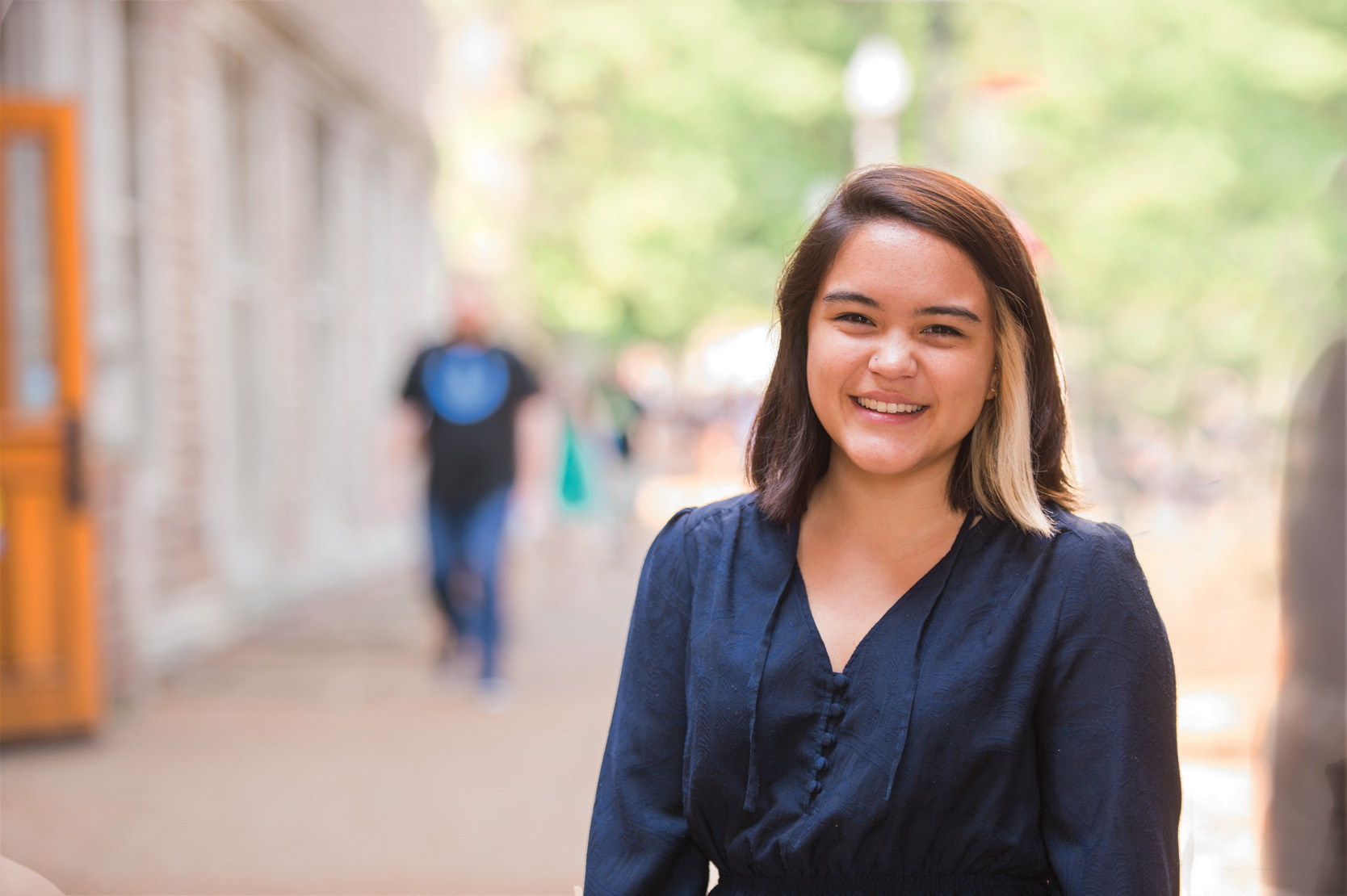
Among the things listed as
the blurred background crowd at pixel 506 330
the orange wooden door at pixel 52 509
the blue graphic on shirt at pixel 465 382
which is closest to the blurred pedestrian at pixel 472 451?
the blue graphic on shirt at pixel 465 382

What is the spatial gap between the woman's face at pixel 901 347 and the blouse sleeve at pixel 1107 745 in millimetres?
272

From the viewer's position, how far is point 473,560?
728 cm

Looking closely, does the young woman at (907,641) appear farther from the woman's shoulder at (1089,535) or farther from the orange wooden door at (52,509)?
the orange wooden door at (52,509)

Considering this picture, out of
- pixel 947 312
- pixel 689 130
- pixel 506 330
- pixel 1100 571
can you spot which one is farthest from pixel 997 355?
pixel 506 330

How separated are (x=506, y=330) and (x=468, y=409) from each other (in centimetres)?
1586

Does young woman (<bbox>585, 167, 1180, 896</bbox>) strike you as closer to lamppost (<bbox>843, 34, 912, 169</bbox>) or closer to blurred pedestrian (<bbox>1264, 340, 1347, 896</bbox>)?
blurred pedestrian (<bbox>1264, 340, 1347, 896</bbox>)

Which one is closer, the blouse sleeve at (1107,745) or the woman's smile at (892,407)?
the blouse sleeve at (1107,745)

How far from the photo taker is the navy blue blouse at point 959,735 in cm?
174

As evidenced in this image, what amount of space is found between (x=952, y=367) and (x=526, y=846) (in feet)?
11.1

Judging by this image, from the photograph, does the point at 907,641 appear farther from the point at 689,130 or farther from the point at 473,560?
the point at 689,130

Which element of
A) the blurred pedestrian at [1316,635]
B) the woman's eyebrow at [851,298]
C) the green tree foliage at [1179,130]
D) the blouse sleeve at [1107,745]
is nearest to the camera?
the blouse sleeve at [1107,745]

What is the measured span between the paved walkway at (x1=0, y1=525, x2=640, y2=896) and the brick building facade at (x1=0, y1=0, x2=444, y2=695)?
689mm

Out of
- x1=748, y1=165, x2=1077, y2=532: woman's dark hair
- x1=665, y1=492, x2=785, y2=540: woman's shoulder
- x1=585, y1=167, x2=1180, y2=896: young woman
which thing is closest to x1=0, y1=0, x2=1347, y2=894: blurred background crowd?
x1=748, y1=165, x2=1077, y2=532: woman's dark hair

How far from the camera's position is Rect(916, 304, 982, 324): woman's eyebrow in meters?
1.81
